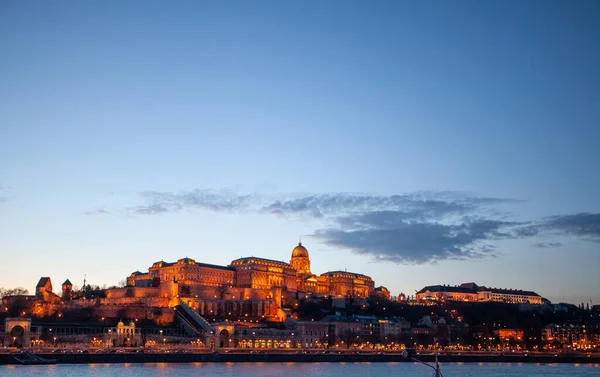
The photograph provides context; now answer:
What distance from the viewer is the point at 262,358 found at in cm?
7888

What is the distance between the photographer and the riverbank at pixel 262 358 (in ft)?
232

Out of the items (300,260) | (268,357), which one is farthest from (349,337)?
(300,260)

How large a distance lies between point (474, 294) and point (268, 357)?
323ft

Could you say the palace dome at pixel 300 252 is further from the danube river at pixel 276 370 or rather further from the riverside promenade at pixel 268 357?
the danube river at pixel 276 370

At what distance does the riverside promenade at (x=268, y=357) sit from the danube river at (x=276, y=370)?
7.32ft

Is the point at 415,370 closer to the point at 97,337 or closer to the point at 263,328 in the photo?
the point at 263,328

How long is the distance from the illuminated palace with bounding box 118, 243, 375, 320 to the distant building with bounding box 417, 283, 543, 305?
57.7 ft

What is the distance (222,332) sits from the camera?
3588 inches

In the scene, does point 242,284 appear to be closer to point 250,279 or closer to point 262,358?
point 250,279

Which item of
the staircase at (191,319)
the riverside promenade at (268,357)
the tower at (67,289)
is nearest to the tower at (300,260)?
the tower at (67,289)

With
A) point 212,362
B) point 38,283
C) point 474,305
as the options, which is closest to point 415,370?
point 212,362

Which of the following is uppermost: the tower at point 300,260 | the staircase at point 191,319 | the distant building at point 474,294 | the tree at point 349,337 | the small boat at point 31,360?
the tower at point 300,260

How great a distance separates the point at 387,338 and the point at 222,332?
25.2 metres

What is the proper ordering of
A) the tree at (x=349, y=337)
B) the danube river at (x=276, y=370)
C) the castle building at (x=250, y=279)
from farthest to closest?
the castle building at (x=250, y=279) < the tree at (x=349, y=337) < the danube river at (x=276, y=370)
